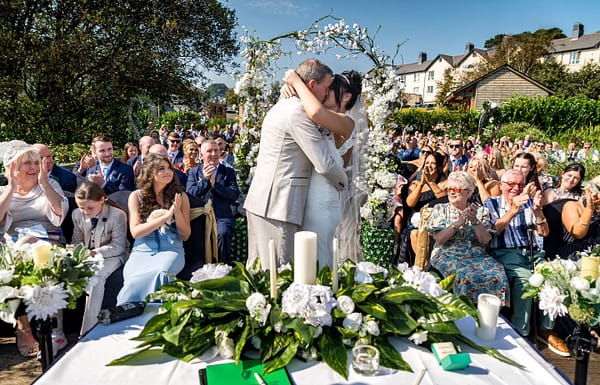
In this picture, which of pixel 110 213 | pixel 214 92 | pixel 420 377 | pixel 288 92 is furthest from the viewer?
pixel 214 92

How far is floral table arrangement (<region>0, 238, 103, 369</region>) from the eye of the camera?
1936 millimetres

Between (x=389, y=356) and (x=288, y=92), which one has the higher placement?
(x=288, y=92)

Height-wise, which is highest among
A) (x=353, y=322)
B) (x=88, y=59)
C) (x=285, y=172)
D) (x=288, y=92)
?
(x=88, y=59)

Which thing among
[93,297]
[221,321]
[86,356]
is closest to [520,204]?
[221,321]

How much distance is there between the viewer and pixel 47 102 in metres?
10.3

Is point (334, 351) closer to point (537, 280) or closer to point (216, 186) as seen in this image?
point (537, 280)

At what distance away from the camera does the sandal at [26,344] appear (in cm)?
322

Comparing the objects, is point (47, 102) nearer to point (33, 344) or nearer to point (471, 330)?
point (33, 344)

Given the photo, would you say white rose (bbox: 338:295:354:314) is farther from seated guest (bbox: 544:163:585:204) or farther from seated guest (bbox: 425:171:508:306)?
seated guest (bbox: 544:163:585:204)

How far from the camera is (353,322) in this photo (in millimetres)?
1658

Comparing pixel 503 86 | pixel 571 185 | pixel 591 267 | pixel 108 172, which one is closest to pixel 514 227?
pixel 571 185

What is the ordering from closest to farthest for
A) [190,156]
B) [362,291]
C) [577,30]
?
[362,291], [190,156], [577,30]

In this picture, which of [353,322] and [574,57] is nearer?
[353,322]

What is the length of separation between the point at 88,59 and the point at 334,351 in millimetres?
10836
